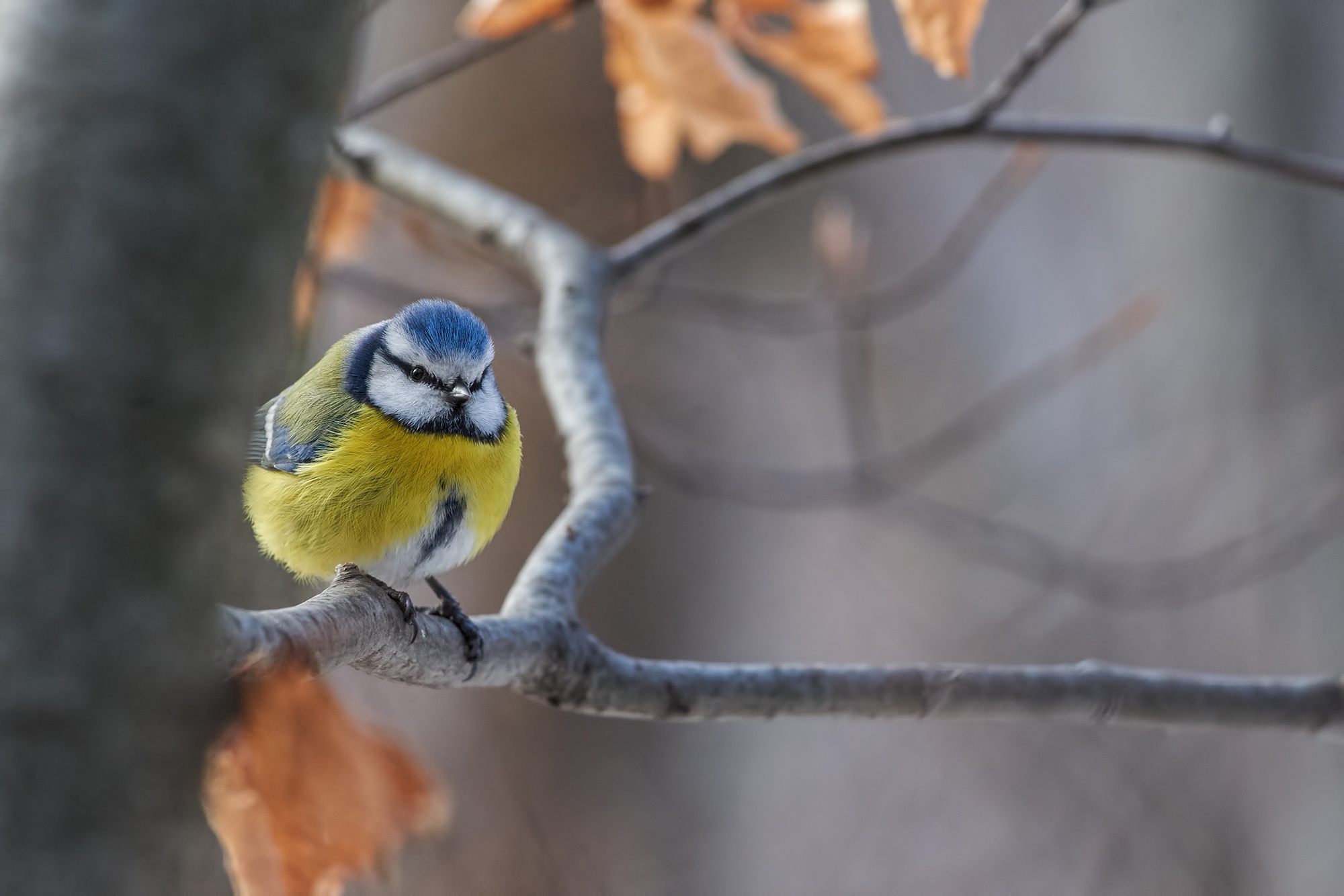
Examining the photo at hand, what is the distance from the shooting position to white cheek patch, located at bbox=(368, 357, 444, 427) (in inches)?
34.1

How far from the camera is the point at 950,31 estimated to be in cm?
72

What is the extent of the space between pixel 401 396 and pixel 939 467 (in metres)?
1.55

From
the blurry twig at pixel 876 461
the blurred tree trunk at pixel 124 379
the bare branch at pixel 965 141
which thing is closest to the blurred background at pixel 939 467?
the blurry twig at pixel 876 461

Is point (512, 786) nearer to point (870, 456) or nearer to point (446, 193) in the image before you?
point (870, 456)

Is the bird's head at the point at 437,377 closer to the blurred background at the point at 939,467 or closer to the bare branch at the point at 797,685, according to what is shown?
the bare branch at the point at 797,685

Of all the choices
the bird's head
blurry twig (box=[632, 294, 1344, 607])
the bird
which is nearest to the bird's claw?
the bird

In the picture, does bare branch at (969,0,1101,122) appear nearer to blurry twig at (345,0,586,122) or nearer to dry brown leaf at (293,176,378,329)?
blurry twig at (345,0,586,122)

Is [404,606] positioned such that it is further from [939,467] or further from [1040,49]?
[939,467]

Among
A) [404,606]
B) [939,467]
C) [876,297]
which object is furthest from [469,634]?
[939,467]

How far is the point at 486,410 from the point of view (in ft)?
2.90

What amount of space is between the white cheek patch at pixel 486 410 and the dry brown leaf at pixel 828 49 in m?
0.44

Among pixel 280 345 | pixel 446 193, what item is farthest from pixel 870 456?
pixel 280 345

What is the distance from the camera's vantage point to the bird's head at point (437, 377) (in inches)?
34.1

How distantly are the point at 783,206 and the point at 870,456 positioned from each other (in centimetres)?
83
